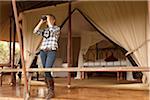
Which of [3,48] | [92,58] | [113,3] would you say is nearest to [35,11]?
[113,3]

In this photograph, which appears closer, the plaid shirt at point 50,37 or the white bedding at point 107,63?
the plaid shirt at point 50,37

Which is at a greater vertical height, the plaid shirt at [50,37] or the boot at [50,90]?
the plaid shirt at [50,37]

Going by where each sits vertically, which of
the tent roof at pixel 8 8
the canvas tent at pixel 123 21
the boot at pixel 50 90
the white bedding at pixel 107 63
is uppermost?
the tent roof at pixel 8 8

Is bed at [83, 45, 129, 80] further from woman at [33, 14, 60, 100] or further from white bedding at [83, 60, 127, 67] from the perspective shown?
woman at [33, 14, 60, 100]

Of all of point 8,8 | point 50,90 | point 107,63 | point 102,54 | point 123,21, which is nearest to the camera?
point 50,90

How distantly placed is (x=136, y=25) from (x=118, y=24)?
0.38m

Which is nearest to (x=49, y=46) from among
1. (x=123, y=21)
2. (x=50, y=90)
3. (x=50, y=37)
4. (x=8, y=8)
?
(x=50, y=37)

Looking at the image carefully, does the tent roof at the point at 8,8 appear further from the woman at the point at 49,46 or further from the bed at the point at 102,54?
the bed at the point at 102,54

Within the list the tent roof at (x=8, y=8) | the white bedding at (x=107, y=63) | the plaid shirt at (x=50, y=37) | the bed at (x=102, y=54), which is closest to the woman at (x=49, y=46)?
the plaid shirt at (x=50, y=37)

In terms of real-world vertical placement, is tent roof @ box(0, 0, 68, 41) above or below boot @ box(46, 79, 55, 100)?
above

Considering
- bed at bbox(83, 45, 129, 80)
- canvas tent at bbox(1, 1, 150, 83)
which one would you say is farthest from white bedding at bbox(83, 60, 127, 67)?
canvas tent at bbox(1, 1, 150, 83)

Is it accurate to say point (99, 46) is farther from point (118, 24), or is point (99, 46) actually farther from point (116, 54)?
point (118, 24)

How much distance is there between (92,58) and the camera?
30.3 feet

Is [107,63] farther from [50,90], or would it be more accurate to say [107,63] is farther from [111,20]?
[50,90]
